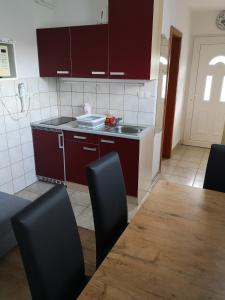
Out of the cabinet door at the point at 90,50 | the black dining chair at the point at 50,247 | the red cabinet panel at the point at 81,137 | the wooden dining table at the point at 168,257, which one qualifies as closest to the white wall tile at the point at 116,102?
the cabinet door at the point at 90,50

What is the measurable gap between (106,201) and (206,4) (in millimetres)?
3884

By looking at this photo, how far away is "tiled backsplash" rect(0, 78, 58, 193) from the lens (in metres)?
2.70

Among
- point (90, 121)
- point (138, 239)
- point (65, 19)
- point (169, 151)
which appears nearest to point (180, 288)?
point (138, 239)

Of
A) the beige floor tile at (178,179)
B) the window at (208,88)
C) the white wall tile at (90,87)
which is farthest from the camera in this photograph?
the window at (208,88)

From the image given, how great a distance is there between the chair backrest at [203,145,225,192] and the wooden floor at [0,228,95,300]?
1144 mm

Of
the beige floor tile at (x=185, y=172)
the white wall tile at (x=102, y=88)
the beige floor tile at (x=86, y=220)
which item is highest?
the white wall tile at (x=102, y=88)

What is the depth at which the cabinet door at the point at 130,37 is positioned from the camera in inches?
93.7

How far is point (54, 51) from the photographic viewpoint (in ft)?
9.60

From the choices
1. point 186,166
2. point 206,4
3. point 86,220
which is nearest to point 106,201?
point 86,220

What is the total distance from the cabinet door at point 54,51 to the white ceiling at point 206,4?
2.09 m

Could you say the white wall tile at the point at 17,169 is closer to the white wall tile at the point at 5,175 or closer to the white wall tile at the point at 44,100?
the white wall tile at the point at 5,175

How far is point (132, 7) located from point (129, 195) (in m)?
1.99

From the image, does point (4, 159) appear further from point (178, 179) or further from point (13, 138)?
point (178, 179)

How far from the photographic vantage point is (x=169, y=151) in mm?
4254
